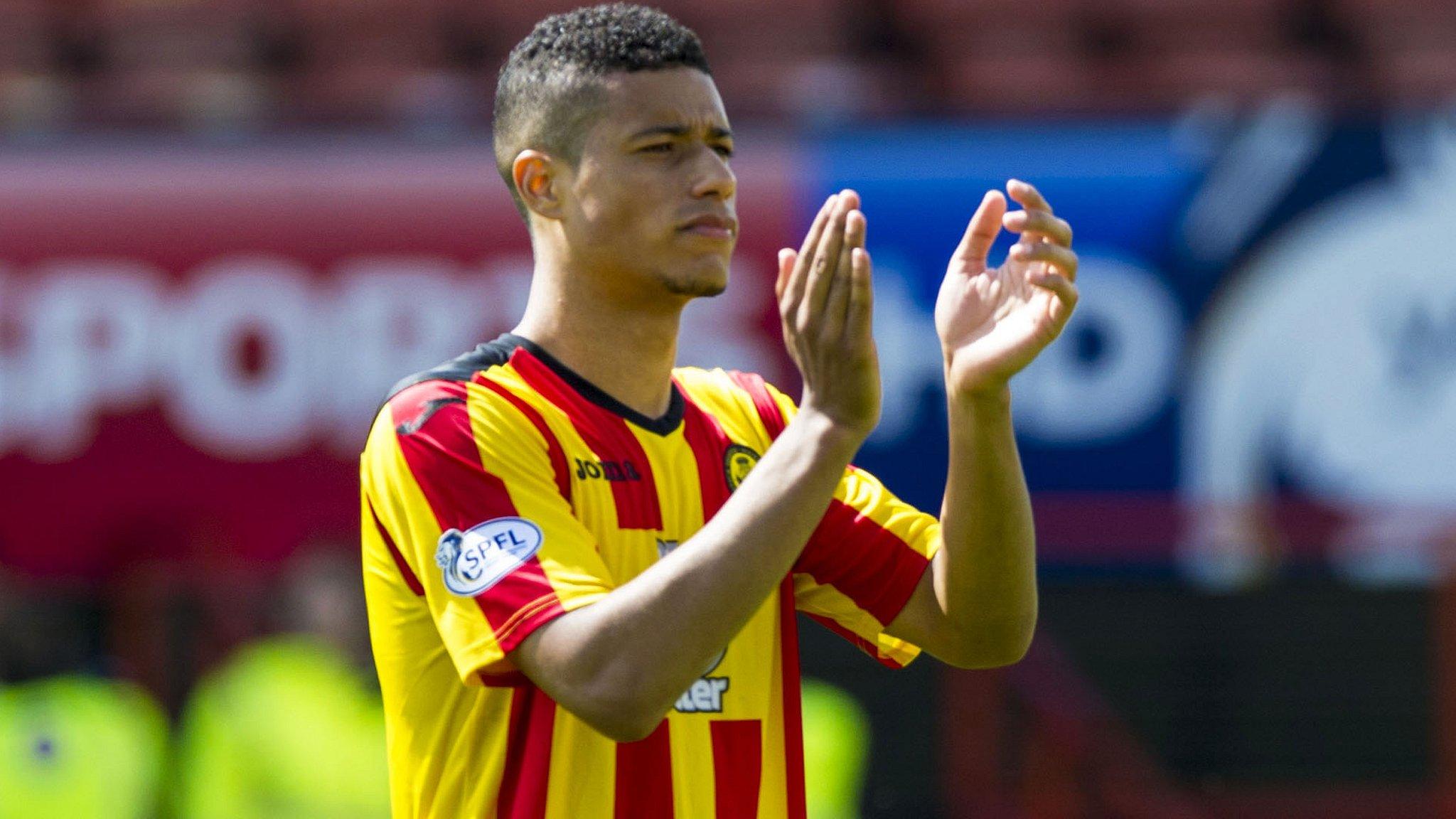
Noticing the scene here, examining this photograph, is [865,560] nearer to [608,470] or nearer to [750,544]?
[608,470]

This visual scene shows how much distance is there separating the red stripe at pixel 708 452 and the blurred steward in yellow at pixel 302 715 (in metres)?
4.19

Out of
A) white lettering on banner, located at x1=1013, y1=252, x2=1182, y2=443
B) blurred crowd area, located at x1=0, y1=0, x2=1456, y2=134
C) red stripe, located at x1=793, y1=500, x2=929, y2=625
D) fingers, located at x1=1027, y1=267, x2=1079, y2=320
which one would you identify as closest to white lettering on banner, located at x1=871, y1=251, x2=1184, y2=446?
white lettering on banner, located at x1=1013, y1=252, x2=1182, y2=443

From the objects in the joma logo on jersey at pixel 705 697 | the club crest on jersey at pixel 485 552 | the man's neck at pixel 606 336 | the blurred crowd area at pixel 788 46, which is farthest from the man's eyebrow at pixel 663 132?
the blurred crowd area at pixel 788 46

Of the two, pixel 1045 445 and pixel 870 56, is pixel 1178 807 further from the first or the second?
pixel 870 56

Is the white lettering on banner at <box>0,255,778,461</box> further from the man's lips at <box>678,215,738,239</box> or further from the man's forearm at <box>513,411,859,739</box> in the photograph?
the man's forearm at <box>513,411,859,739</box>

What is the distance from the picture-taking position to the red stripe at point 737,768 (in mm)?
2438

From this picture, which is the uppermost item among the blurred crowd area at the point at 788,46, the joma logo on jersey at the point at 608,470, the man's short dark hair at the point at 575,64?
the blurred crowd area at the point at 788,46

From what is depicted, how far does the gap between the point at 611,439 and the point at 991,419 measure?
1.63 ft

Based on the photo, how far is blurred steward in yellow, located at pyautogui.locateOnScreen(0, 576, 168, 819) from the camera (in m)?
6.57

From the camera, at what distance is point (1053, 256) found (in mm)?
2316

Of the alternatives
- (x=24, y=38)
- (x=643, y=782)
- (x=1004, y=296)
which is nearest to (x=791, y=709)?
(x=643, y=782)

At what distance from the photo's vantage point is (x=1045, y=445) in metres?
7.16

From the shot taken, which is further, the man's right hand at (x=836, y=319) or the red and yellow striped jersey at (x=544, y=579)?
the red and yellow striped jersey at (x=544, y=579)

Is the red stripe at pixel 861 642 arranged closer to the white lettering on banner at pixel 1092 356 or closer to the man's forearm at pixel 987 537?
the man's forearm at pixel 987 537
